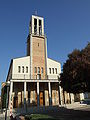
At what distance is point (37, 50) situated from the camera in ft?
126

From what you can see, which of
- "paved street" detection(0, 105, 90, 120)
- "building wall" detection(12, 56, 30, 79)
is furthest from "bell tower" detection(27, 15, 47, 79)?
"paved street" detection(0, 105, 90, 120)

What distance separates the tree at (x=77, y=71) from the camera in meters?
20.1

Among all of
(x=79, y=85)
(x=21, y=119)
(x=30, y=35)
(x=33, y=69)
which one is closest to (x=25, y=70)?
(x=33, y=69)

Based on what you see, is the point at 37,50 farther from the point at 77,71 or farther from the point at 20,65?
the point at 77,71

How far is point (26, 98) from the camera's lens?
33875mm

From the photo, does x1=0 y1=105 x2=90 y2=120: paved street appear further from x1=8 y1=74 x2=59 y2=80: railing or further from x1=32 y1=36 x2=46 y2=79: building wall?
x1=32 y1=36 x2=46 y2=79: building wall

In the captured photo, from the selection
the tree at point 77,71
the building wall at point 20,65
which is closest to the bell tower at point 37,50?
the building wall at point 20,65

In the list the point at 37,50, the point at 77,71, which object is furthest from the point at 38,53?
the point at 77,71

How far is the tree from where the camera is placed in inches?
790

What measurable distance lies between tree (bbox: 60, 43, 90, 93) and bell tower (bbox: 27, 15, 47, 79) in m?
13.3

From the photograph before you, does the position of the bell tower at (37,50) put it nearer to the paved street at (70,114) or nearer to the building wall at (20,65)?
the building wall at (20,65)

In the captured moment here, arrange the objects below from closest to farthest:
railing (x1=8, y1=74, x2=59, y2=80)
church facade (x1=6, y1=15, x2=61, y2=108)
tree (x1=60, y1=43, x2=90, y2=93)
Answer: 1. tree (x1=60, y1=43, x2=90, y2=93)
2. church facade (x1=6, y1=15, x2=61, y2=108)
3. railing (x1=8, y1=74, x2=59, y2=80)

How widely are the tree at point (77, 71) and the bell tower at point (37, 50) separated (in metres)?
13.3

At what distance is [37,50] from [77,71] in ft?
62.4
